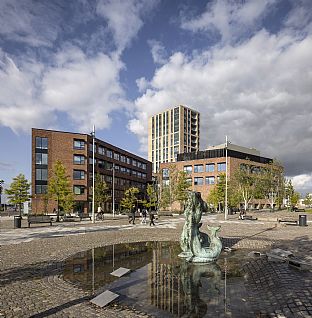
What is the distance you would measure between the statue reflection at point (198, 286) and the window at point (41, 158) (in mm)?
52139

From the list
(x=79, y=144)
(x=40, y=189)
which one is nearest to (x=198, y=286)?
(x=40, y=189)

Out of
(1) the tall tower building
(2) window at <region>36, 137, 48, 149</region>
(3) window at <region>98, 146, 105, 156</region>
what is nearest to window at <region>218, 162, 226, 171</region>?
(3) window at <region>98, 146, 105, 156</region>

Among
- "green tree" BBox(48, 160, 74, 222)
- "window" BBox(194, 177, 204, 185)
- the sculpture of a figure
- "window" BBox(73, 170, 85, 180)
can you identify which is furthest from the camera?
"window" BBox(194, 177, 204, 185)

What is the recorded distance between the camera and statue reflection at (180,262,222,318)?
6141mm

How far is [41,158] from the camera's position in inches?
2223

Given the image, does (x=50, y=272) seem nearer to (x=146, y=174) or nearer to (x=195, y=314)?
(x=195, y=314)

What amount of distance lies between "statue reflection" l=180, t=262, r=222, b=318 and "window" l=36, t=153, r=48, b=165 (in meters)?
52.1

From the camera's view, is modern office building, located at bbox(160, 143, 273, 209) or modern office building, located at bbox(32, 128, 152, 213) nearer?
modern office building, located at bbox(32, 128, 152, 213)

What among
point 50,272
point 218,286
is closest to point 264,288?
point 218,286

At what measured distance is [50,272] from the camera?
9172mm

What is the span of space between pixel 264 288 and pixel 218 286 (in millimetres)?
1216

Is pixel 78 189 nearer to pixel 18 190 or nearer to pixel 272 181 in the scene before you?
pixel 18 190

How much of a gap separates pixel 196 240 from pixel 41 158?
52.4m

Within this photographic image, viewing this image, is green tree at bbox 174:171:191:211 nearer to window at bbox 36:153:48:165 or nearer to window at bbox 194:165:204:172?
window at bbox 36:153:48:165
